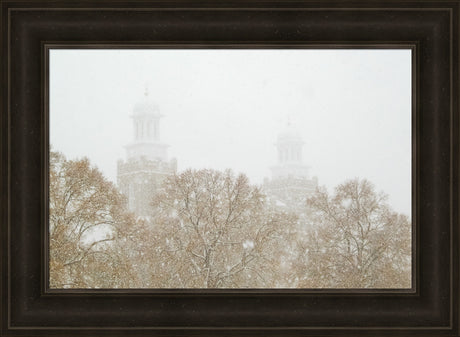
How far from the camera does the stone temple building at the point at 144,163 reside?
154 cm

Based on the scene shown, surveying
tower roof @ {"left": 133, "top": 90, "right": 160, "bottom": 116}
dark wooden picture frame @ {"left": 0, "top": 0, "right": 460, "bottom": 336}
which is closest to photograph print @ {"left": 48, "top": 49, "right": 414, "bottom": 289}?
tower roof @ {"left": 133, "top": 90, "right": 160, "bottom": 116}

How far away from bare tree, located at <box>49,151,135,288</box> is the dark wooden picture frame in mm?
195

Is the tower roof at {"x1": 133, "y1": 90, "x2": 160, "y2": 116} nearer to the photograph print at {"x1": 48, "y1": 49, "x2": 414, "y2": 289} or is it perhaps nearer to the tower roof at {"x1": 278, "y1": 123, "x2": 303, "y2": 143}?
the photograph print at {"x1": 48, "y1": 49, "x2": 414, "y2": 289}

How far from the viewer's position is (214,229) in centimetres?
157

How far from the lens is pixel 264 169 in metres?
1.54

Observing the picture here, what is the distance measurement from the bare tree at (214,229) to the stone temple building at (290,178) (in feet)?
0.14

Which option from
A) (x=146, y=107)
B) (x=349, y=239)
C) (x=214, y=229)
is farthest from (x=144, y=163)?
(x=349, y=239)

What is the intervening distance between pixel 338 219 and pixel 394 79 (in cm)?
45

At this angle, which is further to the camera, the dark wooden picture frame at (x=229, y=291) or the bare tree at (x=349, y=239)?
the bare tree at (x=349, y=239)

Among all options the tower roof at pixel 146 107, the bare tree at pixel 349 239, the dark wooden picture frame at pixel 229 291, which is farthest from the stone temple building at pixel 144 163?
the bare tree at pixel 349 239

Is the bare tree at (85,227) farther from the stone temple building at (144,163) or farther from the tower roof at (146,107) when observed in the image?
the tower roof at (146,107)
